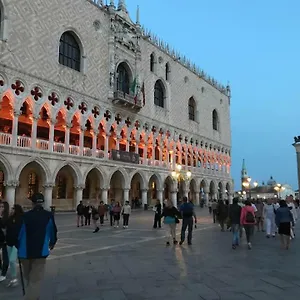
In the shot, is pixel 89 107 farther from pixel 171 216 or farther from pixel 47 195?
pixel 171 216

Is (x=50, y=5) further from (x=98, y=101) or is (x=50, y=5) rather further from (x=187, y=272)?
(x=187, y=272)

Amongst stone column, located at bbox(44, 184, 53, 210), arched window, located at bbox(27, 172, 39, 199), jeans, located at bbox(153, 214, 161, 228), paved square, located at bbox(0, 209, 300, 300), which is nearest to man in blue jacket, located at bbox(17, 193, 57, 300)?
paved square, located at bbox(0, 209, 300, 300)

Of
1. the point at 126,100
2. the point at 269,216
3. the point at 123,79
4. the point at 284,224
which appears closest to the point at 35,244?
the point at 284,224

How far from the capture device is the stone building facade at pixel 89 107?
72.6 ft

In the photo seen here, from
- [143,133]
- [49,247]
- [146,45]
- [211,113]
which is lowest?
[49,247]

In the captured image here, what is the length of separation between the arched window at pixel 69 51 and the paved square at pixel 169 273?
1897cm

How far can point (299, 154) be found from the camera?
2412cm

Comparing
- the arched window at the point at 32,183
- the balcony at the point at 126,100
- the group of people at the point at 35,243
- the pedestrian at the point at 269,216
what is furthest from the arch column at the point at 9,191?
the group of people at the point at 35,243

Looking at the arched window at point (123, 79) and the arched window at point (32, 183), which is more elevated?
the arched window at point (123, 79)

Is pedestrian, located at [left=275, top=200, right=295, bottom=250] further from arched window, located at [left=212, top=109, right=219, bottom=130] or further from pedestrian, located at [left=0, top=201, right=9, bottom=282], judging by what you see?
arched window, located at [left=212, top=109, right=219, bottom=130]

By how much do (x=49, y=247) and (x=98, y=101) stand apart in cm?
2458

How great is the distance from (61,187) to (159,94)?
50.9 ft

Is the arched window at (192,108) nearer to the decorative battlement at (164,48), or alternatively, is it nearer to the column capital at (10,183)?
the decorative battlement at (164,48)

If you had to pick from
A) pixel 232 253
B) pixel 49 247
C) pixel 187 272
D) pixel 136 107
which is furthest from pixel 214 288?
pixel 136 107
